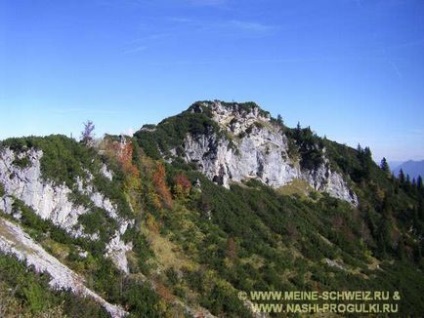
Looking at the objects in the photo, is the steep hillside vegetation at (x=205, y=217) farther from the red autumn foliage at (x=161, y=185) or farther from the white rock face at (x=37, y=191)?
the red autumn foliage at (x=161, y=185)

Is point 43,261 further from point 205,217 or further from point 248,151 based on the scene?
point 248,151

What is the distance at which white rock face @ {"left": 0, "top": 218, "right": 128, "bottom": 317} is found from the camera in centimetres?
2575

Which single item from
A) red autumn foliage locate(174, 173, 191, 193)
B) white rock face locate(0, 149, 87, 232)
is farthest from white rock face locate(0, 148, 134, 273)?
red autumn foliage locate(174, 173, 191, 193)

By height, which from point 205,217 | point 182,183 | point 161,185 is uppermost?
point 182,183

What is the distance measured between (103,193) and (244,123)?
46754 mm

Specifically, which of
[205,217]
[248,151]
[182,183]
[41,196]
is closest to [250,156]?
[248,151]

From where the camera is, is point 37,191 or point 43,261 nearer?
point 43,261

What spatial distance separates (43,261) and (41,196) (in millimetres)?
8961

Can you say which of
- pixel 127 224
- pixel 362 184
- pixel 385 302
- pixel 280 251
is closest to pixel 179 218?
pixel 127 224

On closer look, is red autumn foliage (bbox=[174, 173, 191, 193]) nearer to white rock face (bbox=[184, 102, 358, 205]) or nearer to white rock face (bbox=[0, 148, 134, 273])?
white rock face (bbox=[184, 102, 358, 205])

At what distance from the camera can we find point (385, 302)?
5419 centimetres

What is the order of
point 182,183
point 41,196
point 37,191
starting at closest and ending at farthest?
point 37,191
point 41,196
point 182,183

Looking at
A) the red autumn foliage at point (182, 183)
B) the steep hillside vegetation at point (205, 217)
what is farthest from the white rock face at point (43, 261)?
the red autumn foliage at point (182, 183)

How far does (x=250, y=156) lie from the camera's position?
78875 millimetres
